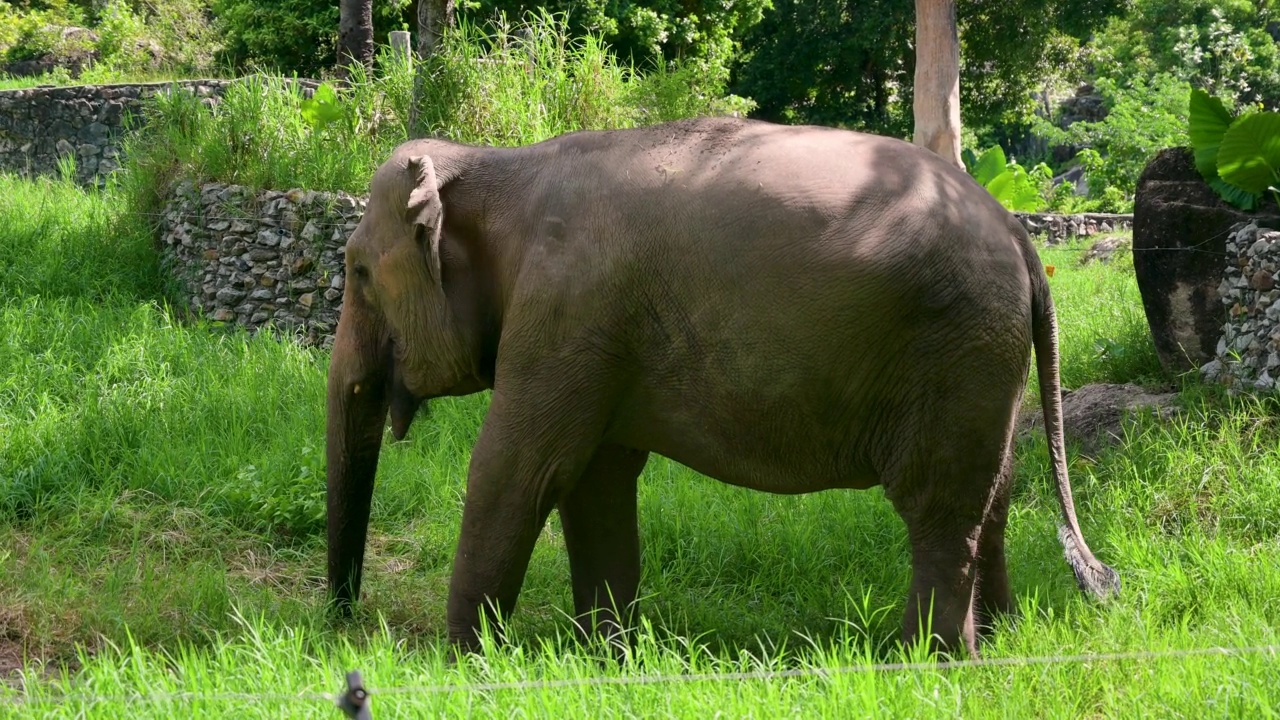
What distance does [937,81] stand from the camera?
9.38m

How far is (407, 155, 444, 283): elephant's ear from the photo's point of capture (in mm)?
4766

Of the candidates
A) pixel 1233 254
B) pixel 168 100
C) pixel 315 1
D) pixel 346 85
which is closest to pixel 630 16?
pixel 315 1

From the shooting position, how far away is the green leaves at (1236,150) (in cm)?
745

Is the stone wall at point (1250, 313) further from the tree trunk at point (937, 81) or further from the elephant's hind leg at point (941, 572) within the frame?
the elephant's hind leg at point (941, 572)

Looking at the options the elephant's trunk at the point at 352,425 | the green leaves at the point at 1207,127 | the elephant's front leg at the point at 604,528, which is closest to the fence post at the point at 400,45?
the green leaves at the point at 1207,127

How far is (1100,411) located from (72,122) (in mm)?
13334

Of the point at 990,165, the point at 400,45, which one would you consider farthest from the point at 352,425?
the point at 990,165

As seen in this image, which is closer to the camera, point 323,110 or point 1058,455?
point 1058,455

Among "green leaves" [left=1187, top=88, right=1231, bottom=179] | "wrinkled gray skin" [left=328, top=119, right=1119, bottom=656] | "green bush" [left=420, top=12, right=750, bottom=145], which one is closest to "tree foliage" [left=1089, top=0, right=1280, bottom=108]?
"green bush" [left=420, top=12, right=750, bottom=145]

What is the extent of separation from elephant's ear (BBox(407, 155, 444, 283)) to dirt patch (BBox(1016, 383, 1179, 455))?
420 cm

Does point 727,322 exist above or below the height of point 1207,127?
below

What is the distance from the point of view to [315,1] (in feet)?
63.0

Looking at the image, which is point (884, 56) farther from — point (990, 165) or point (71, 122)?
point (71, 122)

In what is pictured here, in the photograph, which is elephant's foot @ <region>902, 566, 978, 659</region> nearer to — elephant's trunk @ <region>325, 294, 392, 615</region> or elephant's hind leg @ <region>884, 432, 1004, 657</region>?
elephant's hind leg @ <region>884, 432, 1004, 657</region>
